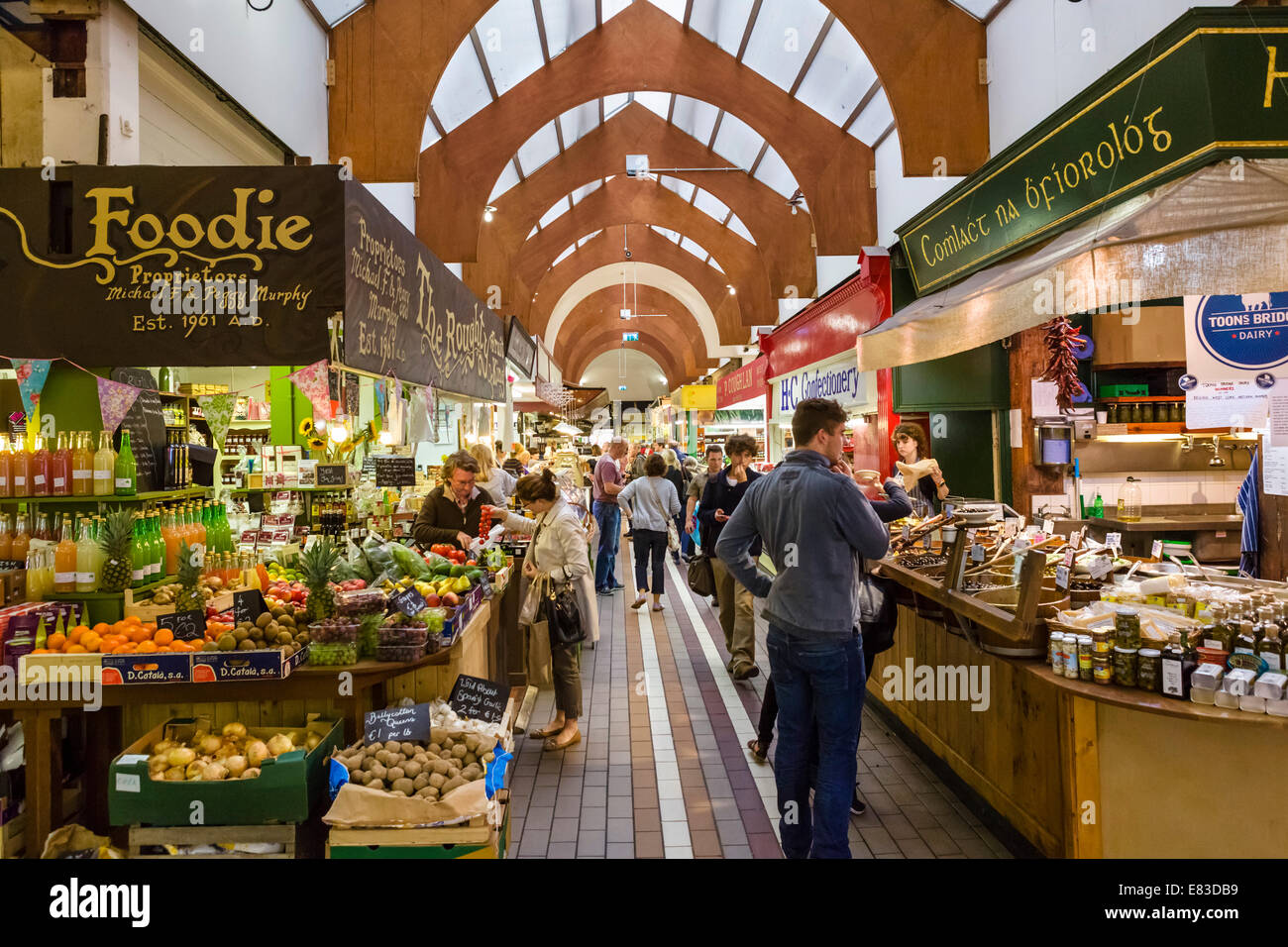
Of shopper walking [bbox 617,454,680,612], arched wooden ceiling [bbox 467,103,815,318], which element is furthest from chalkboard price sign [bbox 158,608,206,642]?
arched wooden ceiling [bbox 467,103,815,318]

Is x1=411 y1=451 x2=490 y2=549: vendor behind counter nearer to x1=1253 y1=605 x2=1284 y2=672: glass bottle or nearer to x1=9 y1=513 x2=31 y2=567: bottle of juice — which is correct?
x1=9 y1=513 x2=31 y2=567: bottle of juice

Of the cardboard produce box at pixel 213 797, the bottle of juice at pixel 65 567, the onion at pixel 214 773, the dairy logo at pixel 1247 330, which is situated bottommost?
the cardboard produce box at pixel 213 797

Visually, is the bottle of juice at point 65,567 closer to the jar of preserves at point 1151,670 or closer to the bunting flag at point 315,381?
the bunting flag at point 315,381

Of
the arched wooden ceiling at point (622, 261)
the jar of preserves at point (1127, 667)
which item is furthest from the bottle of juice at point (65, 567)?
the arched wooden ceiling at point (622, 261)

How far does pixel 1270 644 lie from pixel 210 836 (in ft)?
12.2

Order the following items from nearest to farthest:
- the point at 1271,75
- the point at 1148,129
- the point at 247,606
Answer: the point at 1271,75
the point at 247,606
the point at 1148,129

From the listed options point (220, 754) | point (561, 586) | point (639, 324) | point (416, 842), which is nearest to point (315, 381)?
point (561, 586)

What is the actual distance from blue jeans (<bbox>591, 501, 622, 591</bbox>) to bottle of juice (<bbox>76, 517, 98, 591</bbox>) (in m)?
5.81

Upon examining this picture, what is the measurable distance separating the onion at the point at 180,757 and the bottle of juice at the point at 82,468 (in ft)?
5.30

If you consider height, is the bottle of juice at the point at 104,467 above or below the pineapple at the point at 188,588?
above

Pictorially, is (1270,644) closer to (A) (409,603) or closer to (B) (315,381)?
(A) (409,603)

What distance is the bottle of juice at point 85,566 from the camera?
3328mm

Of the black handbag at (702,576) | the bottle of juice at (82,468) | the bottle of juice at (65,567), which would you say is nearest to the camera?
the bottle of juice at (65,567)

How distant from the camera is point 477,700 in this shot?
3.03 metres
